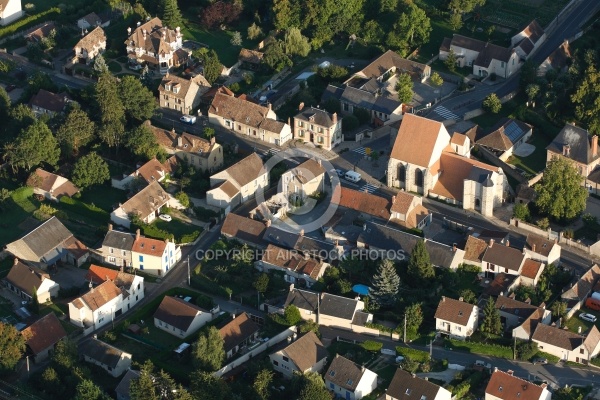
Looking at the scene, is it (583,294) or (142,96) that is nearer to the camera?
(583,294)

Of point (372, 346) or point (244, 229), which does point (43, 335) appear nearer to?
point (244, 229)

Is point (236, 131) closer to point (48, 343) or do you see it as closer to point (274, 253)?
point (274, 253)

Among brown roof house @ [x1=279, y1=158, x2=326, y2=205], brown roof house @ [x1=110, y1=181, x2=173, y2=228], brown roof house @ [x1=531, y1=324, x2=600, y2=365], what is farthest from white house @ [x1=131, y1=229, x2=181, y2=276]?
brown roof house @ [x1=531, y1=324, x2=600, y2=365]

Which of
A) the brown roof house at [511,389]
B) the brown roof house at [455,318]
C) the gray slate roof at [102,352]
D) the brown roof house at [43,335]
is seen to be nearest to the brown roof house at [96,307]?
the brown roof house at [43,335]

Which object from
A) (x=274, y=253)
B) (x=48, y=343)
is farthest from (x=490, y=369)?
(x=48, y=343)

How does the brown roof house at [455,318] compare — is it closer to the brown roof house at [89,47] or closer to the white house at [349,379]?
the white house at [349,379]

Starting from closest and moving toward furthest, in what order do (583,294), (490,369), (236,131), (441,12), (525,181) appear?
(490,369) < (583,294) < (525,181) < (236,131) < (441,12)

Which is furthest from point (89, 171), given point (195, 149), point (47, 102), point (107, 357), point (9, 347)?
point (9, 347)
